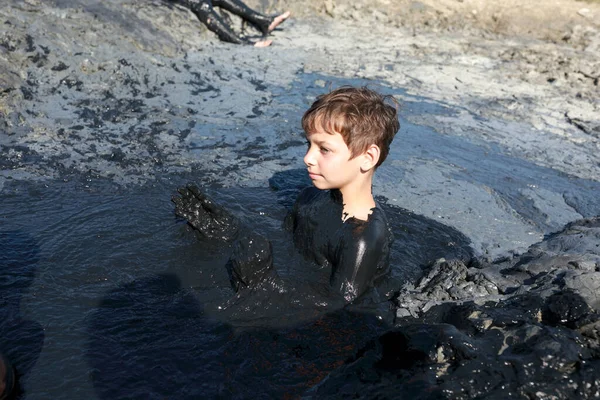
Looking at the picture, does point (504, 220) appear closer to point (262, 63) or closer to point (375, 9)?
point (262, 63)

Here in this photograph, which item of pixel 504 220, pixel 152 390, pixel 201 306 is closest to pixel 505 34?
pixel 504 220

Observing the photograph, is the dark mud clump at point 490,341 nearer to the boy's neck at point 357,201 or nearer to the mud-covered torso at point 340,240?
the mud-covered torso at point 340,240

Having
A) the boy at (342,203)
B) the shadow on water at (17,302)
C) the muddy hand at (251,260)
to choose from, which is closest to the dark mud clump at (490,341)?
the boy at (342,203)

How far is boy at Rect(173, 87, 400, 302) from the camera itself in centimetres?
305

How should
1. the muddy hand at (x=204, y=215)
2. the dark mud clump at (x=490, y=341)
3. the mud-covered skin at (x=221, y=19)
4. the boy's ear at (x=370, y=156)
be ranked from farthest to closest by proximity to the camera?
the mud-covered skin at (x=221, y=19)
the muddy hand at (x=204, y=215)
the boy's ear at (x=370, y=156)
the dark mud clump at (x=490, y=341)

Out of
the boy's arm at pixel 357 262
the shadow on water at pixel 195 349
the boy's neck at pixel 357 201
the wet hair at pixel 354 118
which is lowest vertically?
the shadow on water at pixel 195 349

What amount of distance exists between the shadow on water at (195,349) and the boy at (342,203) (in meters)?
0.26

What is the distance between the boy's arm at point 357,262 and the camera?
307 centimetres

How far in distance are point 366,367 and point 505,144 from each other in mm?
3488

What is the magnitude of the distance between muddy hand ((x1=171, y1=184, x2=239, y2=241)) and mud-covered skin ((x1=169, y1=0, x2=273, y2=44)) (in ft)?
13.4

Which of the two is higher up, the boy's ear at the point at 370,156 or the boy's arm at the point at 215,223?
the boy's ear at the point at 370,156

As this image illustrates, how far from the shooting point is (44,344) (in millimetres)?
2637

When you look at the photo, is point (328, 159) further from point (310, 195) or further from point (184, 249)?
point (184, 249)

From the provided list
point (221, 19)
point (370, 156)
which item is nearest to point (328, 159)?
point (370, 156)
